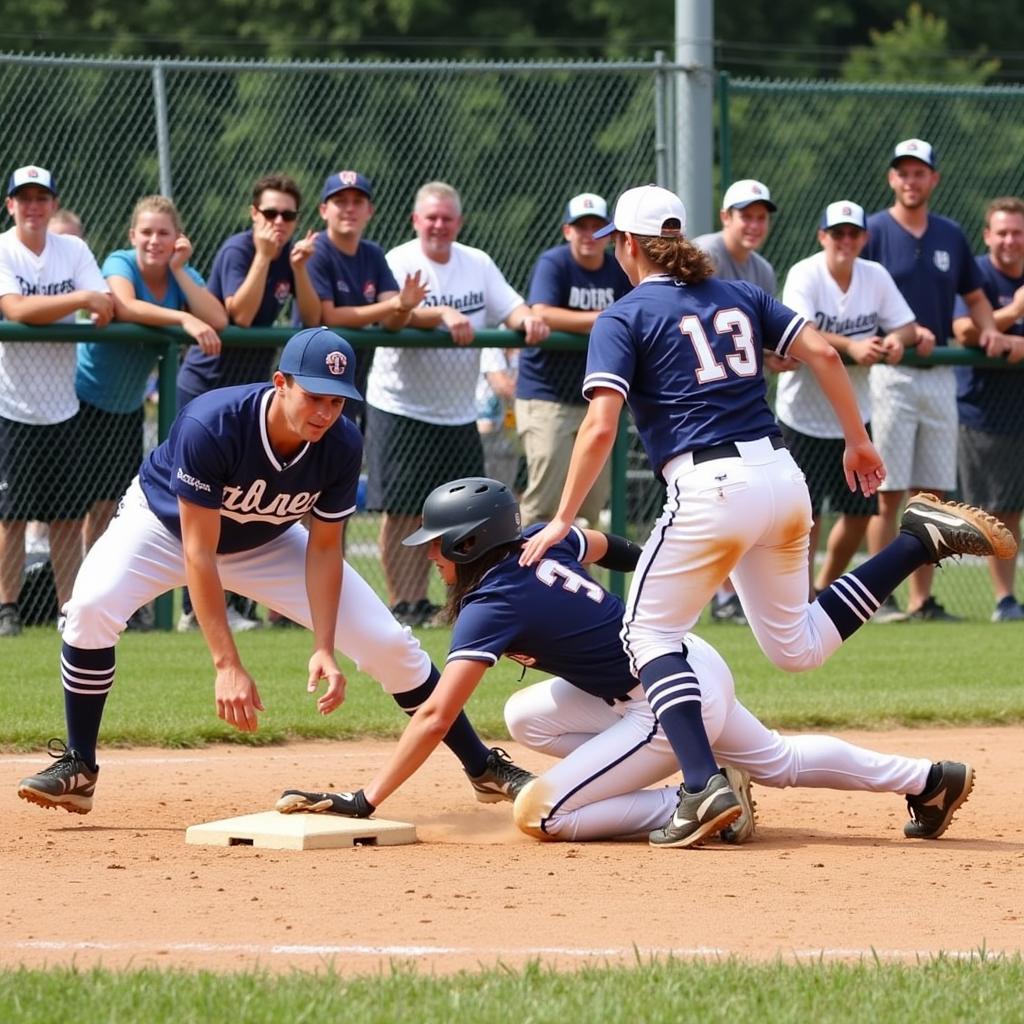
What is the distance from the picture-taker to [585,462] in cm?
565

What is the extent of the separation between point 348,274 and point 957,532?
4.68 metres

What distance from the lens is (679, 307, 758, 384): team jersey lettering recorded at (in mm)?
5797

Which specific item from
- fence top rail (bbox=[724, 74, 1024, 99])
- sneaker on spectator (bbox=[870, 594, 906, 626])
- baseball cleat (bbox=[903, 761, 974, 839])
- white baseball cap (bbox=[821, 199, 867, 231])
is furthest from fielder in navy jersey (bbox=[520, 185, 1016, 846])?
fence top rail (bbox=[724, 74, 1024, 99])

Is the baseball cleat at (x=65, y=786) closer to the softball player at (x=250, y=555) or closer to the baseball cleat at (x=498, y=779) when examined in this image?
the softball player at (x=250, y=555)

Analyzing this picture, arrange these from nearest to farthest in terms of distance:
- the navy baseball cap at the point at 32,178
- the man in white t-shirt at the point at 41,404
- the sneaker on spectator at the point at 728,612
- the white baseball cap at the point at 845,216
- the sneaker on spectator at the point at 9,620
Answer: the navy baseball cap at the point at 32,178, the man in white t-shirt at the point at 41,404, the sneaker on spectator at the point at 9,620, the white baseball cap at the point at 845,216, the sneaker on spectator at the point at 728,612

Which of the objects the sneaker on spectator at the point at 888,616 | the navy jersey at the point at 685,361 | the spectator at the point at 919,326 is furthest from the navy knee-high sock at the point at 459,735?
the sneaker on spectator at the point at 888,616

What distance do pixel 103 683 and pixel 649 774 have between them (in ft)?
5.79

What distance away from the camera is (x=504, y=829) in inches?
246

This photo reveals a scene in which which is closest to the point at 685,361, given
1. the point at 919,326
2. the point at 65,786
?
the point at 65,786

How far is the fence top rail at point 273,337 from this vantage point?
9656 mm

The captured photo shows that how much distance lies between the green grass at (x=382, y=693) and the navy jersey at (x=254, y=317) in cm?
139

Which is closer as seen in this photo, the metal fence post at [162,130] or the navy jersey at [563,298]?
the navy jersey at [563,298]

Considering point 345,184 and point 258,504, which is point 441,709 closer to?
point 258,504

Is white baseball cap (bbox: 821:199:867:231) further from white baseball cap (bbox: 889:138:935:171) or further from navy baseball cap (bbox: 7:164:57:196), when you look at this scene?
navy baseball cap (bbox: 7:164:57:196)
